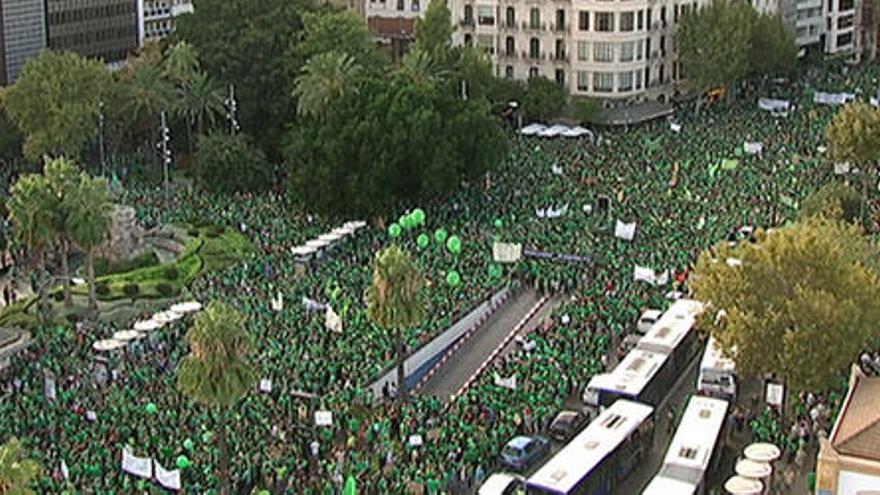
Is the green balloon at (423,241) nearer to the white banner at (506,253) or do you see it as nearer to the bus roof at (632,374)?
the white banner at (506,253)

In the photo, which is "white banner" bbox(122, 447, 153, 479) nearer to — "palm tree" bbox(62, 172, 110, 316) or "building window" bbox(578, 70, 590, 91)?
"palm tree" bbox(62, 172, 110, 316)

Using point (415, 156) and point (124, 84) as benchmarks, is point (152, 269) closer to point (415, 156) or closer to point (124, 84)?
point (415, 156)

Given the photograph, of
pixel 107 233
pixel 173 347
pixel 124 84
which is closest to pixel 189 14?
pixel 124 84

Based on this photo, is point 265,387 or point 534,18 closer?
point 265,387

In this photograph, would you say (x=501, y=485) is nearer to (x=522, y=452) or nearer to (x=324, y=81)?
(x=522, y=452)

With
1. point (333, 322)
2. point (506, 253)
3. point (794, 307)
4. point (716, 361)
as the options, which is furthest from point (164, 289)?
point (794, 307)
